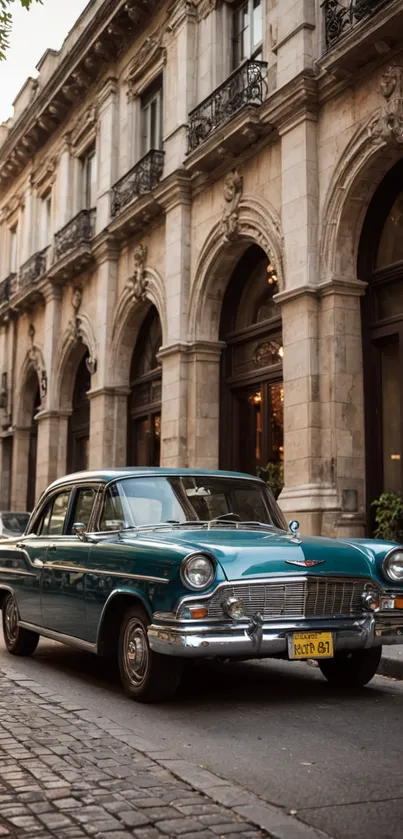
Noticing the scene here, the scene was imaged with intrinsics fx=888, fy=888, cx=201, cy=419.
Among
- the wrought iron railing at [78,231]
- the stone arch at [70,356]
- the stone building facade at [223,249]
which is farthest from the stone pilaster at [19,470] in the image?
the wrought iron railing at [78,231]

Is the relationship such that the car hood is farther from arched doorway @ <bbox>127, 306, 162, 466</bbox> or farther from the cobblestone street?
arched doorway @ <bbox>127, 306, 162, 466</bbox>

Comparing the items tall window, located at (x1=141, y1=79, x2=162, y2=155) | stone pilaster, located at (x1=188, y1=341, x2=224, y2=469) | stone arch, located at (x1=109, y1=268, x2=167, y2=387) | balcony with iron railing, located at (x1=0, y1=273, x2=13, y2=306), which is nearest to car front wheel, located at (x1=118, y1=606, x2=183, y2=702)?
stone pilaster, located at (x1=188, y1=341, x2=224, y2=469)

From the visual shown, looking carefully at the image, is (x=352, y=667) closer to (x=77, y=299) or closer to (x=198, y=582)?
(x=198, y=582)

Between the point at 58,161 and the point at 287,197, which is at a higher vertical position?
the point at 58,161

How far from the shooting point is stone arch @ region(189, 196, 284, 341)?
607 inches

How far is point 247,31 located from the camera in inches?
671

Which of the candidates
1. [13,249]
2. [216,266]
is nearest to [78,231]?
[216,266]

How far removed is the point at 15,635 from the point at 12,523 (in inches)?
391

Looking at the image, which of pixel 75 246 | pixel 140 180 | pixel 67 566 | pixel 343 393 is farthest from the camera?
pixel 75 246

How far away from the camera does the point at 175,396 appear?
679 inches

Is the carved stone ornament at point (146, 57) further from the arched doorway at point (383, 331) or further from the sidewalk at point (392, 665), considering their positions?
the sidewalk at point (392, 665)

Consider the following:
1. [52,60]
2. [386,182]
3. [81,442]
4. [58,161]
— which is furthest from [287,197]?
[52,60]

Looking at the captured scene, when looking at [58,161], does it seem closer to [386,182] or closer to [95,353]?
[95,353]

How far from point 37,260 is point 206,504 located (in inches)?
817
